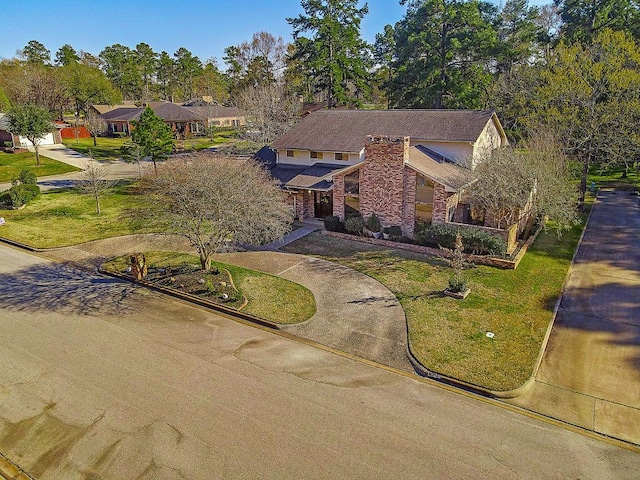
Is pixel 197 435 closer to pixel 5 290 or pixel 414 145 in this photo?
pixel 5 290

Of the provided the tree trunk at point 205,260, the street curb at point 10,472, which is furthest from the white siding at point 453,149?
the street curb at point 10,472

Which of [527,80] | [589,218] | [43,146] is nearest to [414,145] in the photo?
[589,218]

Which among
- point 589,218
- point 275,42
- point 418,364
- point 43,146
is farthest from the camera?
point 275,42

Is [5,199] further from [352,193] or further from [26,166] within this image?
[352,193]

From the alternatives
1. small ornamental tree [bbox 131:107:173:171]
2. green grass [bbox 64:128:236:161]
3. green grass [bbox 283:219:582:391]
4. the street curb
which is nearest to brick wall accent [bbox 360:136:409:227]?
green grass [bbox 283:219:582:391]

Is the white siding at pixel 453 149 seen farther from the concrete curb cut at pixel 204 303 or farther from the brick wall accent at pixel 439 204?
the concrete curb cut at pixel 204 303

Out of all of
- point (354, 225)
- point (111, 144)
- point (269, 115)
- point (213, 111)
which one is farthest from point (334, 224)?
point (213, 111)

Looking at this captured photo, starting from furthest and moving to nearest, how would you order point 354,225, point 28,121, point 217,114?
1. point 217,114
2. point 28,121
3. point 354,225
